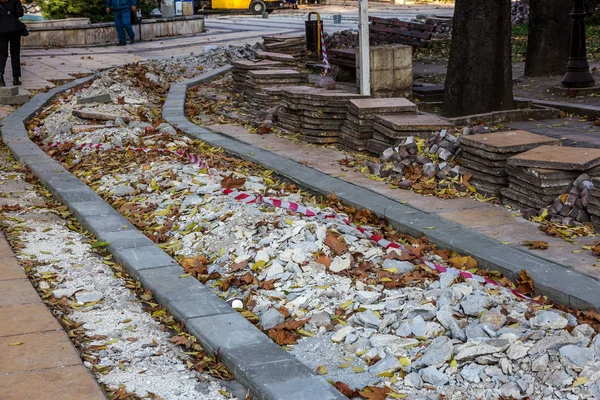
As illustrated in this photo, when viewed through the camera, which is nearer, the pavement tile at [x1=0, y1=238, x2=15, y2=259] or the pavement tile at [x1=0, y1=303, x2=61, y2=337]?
the pavement tile at [x1=0, y1=303, x2=61, y2=337]

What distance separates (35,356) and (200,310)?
3.18 ft

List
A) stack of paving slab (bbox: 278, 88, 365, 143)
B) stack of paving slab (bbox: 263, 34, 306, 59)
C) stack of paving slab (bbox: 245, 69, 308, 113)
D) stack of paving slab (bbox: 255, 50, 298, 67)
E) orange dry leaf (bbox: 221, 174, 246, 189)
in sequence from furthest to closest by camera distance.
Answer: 1. stack of paving slab (bbox: 263, 34, 306, 59)
2. stack of paving slab (bbox: 255, 50, 298, 67)
3. stack of paving slab (bbox: 245, 69, 308, 113)
4. stack of paving slab (bbox: 278, 88, 365, 143)
5. orange dry leaf (bbox: 221, 174, 246, 189)

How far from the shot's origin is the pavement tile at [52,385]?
3949mm

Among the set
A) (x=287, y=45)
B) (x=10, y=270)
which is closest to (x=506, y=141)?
(x=10, y=270)

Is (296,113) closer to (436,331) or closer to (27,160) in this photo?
(27,160)

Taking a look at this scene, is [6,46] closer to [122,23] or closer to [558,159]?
[122,23]

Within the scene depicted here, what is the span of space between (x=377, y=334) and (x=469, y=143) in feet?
10.2

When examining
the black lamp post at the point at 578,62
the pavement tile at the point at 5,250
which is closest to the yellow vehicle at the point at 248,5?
the black lamp post at the point at 578,62

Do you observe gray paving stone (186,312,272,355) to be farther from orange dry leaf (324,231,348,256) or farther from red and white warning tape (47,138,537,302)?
red and white warning tape (47,138,537,302)

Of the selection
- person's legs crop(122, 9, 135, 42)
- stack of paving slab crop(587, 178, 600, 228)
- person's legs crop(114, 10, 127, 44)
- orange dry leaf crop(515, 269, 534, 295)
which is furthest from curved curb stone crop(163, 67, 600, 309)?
person's legs crop(114, 10, 127, 44)

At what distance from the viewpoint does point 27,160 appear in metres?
9.32

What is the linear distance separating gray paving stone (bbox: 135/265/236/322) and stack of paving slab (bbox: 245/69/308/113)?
233 inches

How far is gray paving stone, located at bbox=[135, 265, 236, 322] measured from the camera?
16.3 ft

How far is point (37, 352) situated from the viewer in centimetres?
443
